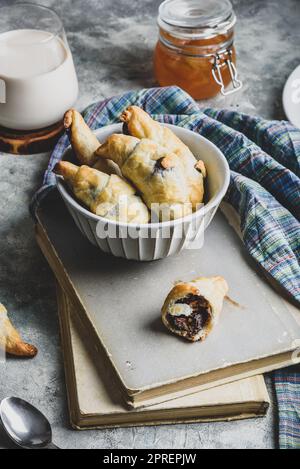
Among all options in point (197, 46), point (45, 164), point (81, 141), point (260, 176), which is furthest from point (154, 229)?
point (197, 46)

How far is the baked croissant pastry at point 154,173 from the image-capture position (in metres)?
0.84

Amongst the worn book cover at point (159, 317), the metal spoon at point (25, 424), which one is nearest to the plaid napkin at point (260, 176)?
the worn book cover at point (159, 317)

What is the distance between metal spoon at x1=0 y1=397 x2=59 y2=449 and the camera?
30.5 inches

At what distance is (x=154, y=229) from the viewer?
2.73 ft

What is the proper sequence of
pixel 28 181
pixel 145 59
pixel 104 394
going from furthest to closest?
pixel 145 59 → pixel 28 181 → pixel 104 394

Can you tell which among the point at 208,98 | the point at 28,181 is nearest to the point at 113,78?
the point at 208,98

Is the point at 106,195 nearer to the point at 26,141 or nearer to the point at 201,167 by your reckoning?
the point at 201,167

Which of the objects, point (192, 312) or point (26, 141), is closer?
point (192, 312)

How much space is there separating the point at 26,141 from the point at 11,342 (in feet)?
1.44

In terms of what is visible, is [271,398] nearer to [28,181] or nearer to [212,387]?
[212,387]

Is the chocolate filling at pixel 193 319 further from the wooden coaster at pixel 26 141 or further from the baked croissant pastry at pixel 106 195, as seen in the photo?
the wooden coaster at pixel 26 141

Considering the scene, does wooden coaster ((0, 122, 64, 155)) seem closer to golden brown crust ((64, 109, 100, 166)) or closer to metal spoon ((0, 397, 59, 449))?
golden brown crust ((64, 109, 100, 166))

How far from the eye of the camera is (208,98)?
1.31 meters

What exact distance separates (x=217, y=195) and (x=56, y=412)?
337 mm
